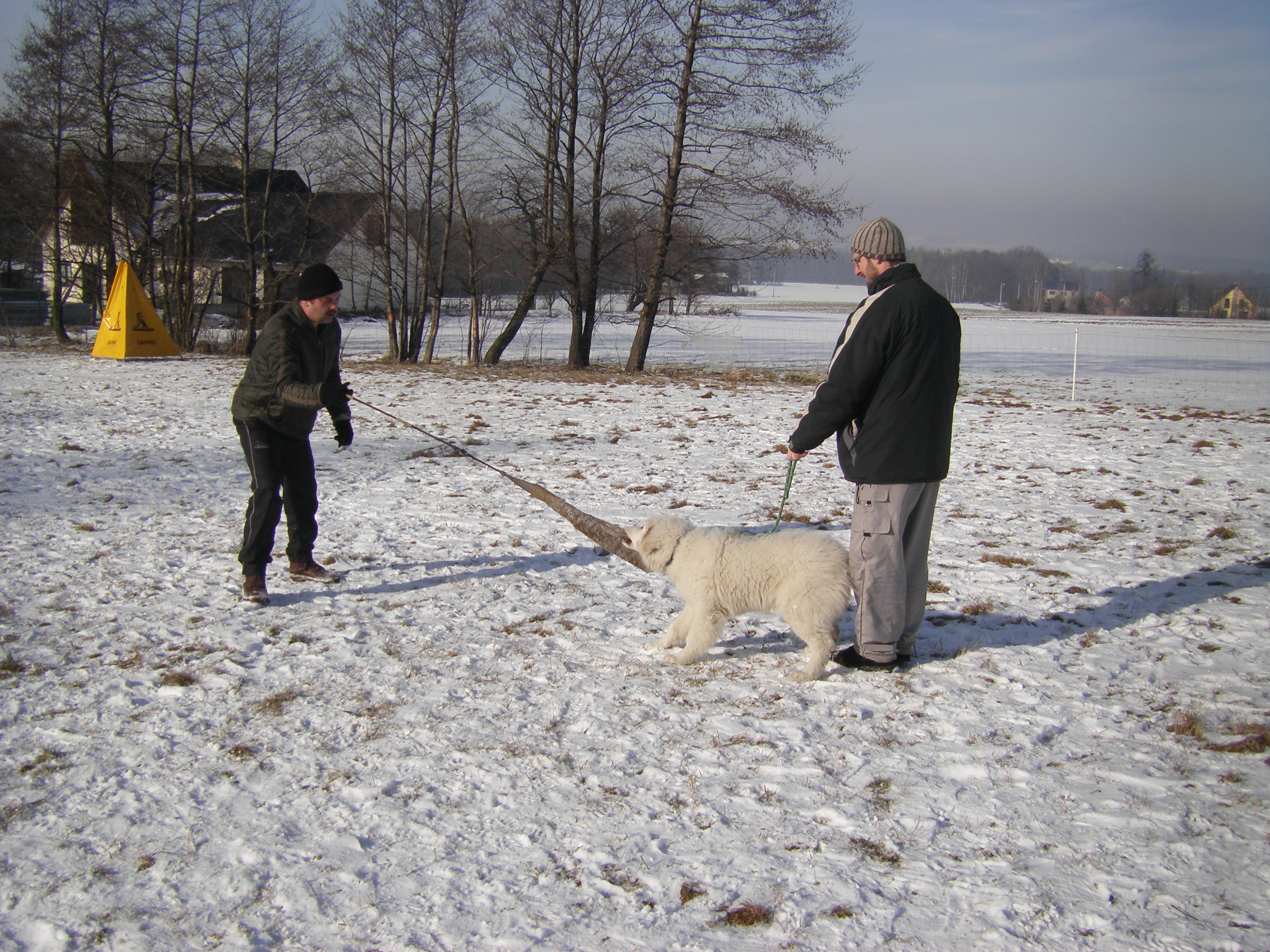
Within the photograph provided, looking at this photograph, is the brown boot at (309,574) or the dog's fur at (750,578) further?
the brown boot at (309,574)

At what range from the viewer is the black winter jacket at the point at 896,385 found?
12.2 ft

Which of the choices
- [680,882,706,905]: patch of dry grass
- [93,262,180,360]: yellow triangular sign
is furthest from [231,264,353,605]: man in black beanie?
[93,262,180,360]: yellow triangular sign

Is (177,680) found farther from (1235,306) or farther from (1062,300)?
(1062,300)

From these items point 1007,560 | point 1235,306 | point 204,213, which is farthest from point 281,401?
point 1235,306

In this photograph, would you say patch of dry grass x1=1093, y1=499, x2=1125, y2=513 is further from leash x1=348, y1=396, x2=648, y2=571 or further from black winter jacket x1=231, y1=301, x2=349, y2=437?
black winter jacket x1=231, y1=301, x2=349, y2=437

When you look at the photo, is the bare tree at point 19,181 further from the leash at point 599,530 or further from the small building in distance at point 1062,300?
the small building in distance at point 1062,300

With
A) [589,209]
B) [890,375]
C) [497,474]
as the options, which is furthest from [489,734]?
[589,209]

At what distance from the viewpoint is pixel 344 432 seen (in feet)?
18.0

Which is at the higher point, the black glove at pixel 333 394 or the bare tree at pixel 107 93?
the bare tree at pixel 107 93

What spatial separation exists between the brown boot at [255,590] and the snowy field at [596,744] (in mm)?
113

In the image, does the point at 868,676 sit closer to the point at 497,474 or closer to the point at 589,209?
the point at 497,474

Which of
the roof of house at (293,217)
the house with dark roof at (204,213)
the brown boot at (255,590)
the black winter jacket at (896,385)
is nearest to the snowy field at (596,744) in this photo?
the brown boot at (255,590)

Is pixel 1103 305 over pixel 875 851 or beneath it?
over

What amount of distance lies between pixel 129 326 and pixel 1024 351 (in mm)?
29875
